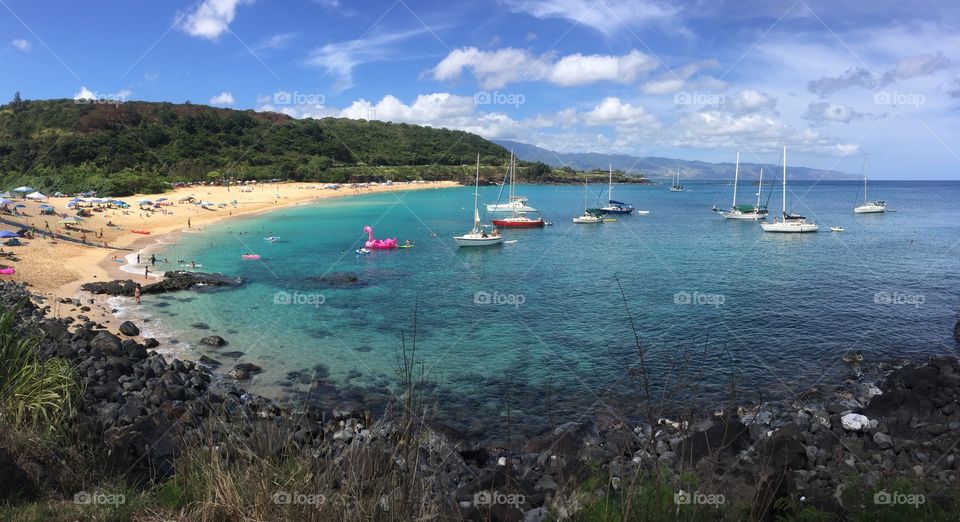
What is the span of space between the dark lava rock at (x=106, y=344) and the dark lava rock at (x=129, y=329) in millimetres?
2190

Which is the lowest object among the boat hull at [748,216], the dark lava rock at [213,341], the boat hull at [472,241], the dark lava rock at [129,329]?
the dark lava rock at [213,341]

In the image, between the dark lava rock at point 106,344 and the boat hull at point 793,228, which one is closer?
the dark lava rock at point 106,344

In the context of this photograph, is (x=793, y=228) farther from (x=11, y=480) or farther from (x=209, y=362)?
(x=11, y=480)

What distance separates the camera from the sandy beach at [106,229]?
84.7 ft

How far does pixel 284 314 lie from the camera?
22.4 meters

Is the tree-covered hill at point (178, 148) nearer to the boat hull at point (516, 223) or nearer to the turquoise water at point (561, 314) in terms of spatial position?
the turquoise water at point (561, 314)

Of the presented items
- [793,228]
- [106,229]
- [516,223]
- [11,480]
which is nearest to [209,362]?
[11,480]

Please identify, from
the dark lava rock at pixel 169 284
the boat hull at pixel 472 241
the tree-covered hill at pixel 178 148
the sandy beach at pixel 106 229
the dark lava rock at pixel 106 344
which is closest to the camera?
the dark lava rock at pixel 106 344

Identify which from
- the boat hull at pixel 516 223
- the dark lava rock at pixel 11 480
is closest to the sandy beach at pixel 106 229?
the dark lava rock at pixel 11 480

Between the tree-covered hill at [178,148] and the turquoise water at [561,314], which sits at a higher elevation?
the tree-covered hill at [178,148]

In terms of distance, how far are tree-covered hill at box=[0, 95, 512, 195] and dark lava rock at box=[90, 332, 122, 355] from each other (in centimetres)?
5131

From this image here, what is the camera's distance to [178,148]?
8706cm

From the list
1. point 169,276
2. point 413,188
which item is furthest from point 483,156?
point 169,276

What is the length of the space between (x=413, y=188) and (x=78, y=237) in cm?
8032
